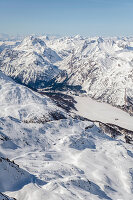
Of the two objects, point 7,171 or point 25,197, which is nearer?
point 25,197

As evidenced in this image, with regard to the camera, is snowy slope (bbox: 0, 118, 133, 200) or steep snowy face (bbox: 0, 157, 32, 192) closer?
steep snowy face (bbox: 0, 157, 32, 192)

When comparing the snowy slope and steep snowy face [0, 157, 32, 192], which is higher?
steep snowy face [0, 157, 32, 192]

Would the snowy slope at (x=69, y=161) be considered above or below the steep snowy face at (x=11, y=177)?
below

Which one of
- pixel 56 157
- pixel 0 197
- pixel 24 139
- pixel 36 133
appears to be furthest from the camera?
pixel 36 133

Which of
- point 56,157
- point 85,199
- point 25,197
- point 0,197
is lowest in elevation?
point 56,157

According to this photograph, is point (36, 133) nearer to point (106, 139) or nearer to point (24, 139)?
point (24, 139)

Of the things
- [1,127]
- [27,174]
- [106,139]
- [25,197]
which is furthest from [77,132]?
[25,197]

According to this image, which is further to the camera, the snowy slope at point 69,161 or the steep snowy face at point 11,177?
the snowy slope at point 69,161

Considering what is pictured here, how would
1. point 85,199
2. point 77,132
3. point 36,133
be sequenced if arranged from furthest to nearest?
point 77,132 < point 36,133 < point 85,199

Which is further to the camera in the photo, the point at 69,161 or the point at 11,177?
the point at 69,161

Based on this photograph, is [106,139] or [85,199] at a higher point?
[85,199]

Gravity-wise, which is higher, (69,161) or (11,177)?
(11,177)
